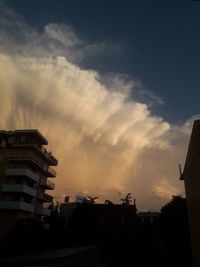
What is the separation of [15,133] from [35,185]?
9179 millimetres

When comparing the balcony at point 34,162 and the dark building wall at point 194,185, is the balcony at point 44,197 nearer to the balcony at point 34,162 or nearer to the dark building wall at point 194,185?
the balcony at point 34,162

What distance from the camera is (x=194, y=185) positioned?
20.9 m

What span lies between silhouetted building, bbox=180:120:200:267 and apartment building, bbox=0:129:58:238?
2405cm

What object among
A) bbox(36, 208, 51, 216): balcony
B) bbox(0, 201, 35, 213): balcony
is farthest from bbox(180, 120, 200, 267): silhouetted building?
bbox(36, 208, 51, 216): balcony

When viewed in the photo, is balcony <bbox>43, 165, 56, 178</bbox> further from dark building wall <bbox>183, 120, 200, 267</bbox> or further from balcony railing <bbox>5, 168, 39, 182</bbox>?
dark building wall <bbox>183, 120, 200, 267</bbox>

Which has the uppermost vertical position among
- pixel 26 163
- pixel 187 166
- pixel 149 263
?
pixel 26 163

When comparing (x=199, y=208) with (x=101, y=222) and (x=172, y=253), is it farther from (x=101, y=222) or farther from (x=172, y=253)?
(x=101, y=222)

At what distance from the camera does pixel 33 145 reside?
41.1 metres

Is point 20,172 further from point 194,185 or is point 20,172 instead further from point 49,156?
point 194,185

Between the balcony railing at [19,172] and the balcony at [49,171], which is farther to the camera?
the balcony at [49,171]

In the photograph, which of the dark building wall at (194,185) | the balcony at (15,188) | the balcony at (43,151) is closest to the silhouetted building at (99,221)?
the balcony at (15,188)

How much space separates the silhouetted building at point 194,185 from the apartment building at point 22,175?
78.9 feet

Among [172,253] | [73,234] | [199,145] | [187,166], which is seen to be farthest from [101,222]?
[199,145]

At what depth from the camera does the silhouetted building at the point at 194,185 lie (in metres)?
19.6
